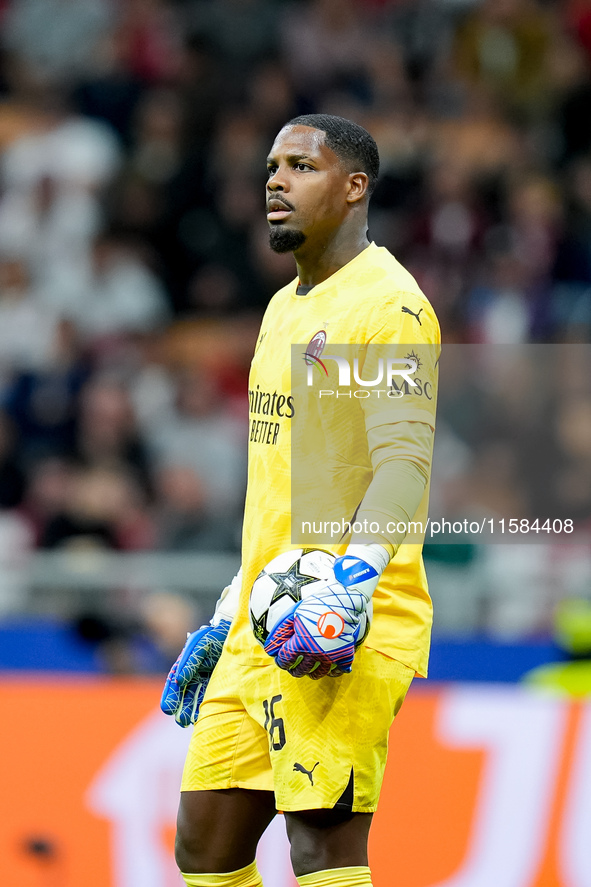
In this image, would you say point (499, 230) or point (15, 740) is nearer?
point (15, 740)

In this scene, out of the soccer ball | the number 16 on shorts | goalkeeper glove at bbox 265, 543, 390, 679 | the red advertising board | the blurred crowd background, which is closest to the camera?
goalkeeper glove at bbox 265, 543, 390, 679

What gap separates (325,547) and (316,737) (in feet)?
1.44

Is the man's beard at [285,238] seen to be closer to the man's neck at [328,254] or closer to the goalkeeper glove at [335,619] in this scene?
the man's neck at [328,254]

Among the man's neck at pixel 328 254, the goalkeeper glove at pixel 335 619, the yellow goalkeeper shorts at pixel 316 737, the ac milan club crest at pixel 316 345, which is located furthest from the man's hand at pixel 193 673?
the man's neck at pixel 328 254

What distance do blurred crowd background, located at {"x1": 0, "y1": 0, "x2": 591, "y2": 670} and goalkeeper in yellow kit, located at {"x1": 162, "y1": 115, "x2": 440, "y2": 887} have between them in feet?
10.7

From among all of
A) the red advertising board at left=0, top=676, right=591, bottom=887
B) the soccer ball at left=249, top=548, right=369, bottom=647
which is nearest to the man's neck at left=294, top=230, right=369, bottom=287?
the soccer ball at left=249, top=548, right=369, bottom=647

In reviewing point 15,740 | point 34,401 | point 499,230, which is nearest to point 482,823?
point 15,740

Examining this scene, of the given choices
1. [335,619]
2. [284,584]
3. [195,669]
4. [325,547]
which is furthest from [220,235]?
[335,619]

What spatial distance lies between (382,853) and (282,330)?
2.19 meters

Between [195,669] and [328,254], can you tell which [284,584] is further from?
[328,254]

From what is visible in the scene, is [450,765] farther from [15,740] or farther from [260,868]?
[15,740]

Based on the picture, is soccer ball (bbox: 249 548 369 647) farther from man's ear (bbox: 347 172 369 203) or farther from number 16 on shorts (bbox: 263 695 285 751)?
man's ear (bbox: 347 172 369 203)

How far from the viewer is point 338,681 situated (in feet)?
9.93

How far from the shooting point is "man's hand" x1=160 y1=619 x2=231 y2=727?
133 inches
